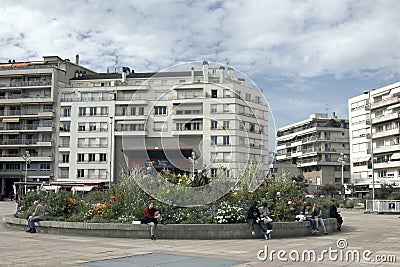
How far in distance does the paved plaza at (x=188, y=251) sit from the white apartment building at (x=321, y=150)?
7940 cm

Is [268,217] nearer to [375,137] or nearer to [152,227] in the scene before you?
[152,227]

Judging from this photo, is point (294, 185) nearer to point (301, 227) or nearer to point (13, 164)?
point (301, 227)

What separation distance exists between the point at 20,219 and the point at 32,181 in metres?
60.6

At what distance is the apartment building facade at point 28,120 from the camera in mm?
78438

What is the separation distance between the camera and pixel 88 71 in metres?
93.8

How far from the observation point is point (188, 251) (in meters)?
13.3

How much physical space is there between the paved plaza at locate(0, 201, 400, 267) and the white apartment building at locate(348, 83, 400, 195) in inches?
2445

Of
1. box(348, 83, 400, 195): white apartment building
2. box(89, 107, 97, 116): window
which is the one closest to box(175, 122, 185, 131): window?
box(89, 107, 97, 116): window

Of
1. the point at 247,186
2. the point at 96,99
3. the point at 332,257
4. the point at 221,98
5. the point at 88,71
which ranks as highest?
the point at 88,71

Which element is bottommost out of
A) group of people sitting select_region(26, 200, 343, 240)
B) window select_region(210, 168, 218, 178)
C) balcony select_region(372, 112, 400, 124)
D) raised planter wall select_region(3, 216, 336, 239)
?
raised planter wall select_region(3, 216, 336, 239)

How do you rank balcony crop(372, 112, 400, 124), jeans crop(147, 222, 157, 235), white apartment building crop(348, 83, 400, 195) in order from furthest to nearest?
white apartment building crop(348, 83, 400, 195), balcony crop(372, 112, 400, 124), jeans crop(147, 222, 157, 235)

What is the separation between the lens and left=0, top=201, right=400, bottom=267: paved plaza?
11203 mm

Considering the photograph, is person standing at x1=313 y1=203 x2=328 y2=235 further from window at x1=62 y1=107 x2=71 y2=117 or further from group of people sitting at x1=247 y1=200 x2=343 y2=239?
window at x1=62 y1=107 x2=71 y2=117

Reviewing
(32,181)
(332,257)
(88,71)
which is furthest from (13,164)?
(332,257)
